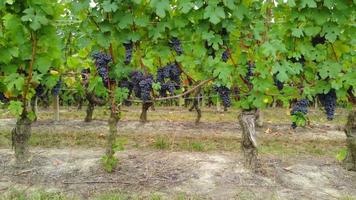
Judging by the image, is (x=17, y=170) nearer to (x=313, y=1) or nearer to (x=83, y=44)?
(x=83, y=44)

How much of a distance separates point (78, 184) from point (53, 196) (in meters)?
0.56

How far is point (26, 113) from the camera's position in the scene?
6.92 m

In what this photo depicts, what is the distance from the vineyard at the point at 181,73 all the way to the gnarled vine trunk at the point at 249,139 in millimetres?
17

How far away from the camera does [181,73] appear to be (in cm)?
680

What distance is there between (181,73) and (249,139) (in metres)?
1.62

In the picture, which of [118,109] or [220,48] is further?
[118,109]

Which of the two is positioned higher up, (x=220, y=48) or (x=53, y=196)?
(x=220, y=48)

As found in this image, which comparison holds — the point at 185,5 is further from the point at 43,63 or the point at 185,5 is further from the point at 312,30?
the point at 43,63

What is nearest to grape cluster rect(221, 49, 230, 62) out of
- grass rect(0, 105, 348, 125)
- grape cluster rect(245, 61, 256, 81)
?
grape cluster rect(245, 61, 256, 81)

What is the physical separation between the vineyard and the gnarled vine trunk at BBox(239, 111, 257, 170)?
2cm

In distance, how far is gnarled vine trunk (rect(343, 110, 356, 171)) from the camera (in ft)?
25.0

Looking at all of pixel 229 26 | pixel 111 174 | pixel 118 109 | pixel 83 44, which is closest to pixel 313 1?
pixel 229 26

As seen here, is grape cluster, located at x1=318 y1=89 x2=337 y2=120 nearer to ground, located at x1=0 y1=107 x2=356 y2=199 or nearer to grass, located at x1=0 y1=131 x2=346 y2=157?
ground, located at x1=0 y1=107 x2=356 y2=199

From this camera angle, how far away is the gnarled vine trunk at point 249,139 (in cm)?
726
